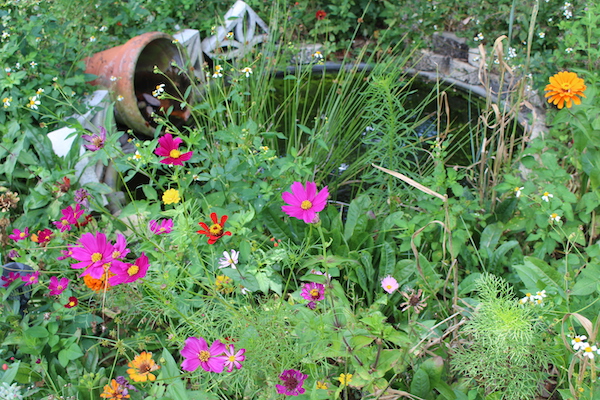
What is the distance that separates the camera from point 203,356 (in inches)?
40.5

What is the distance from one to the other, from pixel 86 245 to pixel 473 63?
2.93 meters

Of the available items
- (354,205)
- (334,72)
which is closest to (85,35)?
(334,72)

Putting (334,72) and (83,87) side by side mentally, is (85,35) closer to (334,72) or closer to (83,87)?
(83,87)

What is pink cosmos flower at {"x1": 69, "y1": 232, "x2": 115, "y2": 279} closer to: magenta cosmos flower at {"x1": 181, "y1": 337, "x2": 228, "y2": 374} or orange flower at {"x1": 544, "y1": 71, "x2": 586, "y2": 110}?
magenta cosmos flower at {"x1": 181, "y1": 337, "x2": 228, "y2": 374}

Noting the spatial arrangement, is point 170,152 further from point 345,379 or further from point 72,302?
point 345,379

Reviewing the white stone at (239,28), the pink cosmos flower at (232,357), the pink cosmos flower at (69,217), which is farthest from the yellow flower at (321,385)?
the white stone at (239,28)

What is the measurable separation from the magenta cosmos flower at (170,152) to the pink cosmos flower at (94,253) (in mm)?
255

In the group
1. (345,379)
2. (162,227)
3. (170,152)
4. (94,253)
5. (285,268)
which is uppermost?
(170,152)

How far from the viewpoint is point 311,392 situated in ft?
3.52

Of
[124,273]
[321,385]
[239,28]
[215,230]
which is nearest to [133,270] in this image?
[124,273]

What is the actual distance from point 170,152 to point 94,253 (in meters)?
0.31

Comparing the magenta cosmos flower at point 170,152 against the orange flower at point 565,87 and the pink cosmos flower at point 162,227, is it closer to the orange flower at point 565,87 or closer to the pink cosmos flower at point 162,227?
the pink cosmos flower at point 162,227

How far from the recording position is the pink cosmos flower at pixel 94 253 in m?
0.97

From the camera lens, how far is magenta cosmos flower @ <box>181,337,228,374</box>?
1.02 meters
